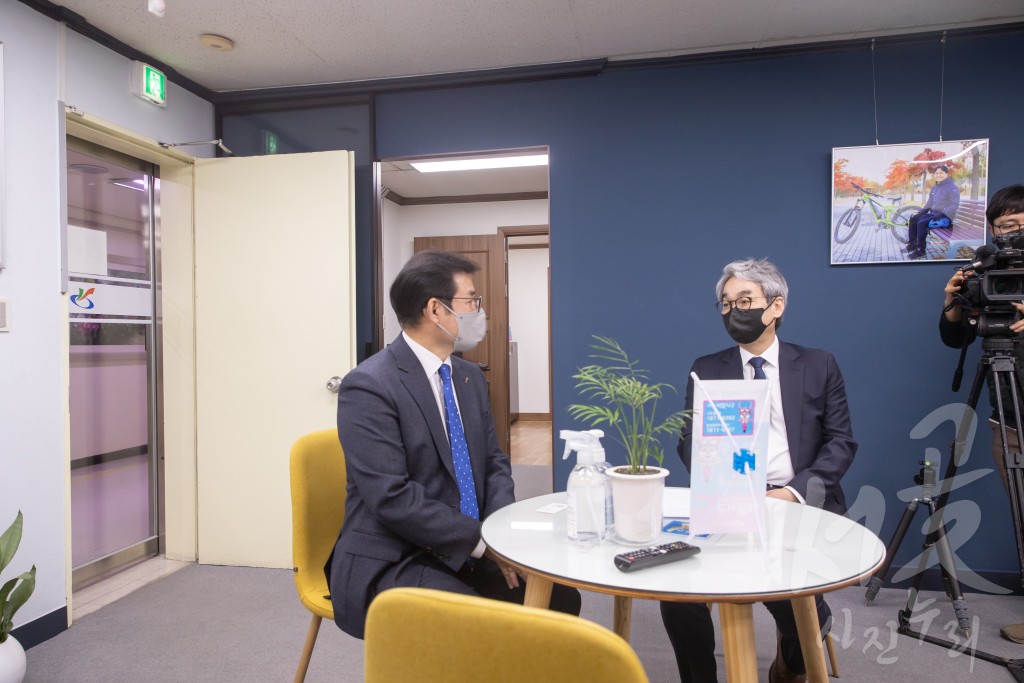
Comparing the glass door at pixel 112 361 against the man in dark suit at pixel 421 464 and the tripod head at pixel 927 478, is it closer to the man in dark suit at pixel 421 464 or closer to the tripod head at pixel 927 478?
the man in dark suit at pixel 421 464

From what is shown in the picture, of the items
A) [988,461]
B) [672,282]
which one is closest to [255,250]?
[672,282]

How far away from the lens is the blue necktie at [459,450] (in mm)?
1824

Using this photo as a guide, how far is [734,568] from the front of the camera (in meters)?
1.28

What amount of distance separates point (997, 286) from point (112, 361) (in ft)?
14.1

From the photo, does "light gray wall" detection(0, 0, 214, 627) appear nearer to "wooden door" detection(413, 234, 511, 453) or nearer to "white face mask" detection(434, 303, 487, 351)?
"white face mask" detection(434, 303, 487, 351)

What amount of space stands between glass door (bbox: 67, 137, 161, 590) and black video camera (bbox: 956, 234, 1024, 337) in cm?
400

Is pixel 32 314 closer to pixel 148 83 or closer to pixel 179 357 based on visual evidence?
pixel 179 357

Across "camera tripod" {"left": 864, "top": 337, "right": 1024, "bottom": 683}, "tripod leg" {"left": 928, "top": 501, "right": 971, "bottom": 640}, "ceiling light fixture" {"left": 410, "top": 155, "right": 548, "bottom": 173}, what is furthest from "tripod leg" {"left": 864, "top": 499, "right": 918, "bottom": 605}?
"ceiling light fixture" {"left": 410, "top": 155, "right": 548, "bottom": 173}

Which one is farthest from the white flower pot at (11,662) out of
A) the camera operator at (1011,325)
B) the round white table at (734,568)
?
the camera operator at (1011,325)

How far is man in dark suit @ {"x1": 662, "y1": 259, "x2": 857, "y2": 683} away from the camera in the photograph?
6.61ft

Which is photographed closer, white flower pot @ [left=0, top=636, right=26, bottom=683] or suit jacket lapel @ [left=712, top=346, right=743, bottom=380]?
white flower pot @ [left=0, top=636, right=26, bottom=683]

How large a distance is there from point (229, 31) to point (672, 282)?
249 cm

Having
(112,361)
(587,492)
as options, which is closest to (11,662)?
(112,361)

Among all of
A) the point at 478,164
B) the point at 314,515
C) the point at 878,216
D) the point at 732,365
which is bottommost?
the point at 314,515
